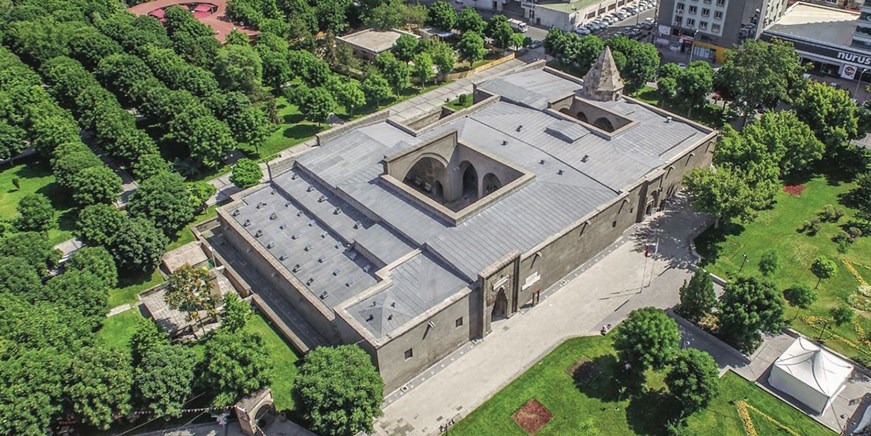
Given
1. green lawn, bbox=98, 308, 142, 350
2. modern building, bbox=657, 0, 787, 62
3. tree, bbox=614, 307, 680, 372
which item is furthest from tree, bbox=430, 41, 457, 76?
tree, bbox=614, 307, 680, 372

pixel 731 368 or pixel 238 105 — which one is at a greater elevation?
pixel 238 105

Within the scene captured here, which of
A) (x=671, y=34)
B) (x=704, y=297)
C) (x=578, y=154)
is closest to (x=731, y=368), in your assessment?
(x=704, y=297)

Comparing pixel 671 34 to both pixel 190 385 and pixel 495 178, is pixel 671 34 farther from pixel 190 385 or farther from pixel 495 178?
pixel 190 385

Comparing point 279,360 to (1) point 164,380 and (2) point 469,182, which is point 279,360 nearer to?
(1) point 164,380

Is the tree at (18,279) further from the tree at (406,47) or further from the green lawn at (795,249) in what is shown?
the tree at (406,47)

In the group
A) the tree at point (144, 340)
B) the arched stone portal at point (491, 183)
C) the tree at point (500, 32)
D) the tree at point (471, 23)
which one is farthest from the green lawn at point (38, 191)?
the tree at point (500, 32)

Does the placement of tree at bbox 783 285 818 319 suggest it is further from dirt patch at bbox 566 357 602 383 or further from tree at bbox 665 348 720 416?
dirt patch at bbox 566 357 602 383
